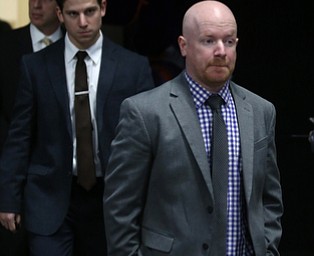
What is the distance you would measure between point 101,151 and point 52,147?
0.22 meters

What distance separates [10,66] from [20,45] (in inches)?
4.6

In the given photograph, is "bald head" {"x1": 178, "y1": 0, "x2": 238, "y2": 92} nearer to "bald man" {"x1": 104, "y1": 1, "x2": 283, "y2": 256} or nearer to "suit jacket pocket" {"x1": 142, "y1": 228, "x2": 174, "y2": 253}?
"bald man" {"x1": 104, "y1": 1, "x2": 283, "y2": 256}

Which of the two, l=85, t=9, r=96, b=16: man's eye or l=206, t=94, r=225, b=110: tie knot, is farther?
l=85, t=9, r=96, b=16: man's eye

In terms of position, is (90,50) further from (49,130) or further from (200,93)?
(200,93)

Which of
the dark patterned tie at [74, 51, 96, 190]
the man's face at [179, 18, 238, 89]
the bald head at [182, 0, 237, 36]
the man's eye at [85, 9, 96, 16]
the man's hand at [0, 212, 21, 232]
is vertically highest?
the bald head at [182, 0, 237, 36]

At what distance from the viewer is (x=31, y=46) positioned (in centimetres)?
495

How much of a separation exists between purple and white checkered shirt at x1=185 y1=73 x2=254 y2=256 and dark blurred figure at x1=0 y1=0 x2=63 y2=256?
5.34 feet

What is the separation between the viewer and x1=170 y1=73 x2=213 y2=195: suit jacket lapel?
3.35m

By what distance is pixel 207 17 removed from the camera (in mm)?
3383

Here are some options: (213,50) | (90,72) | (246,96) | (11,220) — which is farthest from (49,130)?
(213,50)

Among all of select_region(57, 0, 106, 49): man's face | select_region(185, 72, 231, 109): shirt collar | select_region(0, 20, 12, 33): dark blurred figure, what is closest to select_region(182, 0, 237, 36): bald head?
select_region(185, 72, 231, 109): shirt collar

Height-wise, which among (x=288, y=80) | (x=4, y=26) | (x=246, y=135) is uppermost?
(x=246, y=135)

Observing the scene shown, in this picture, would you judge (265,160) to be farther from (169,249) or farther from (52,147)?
(52,147)

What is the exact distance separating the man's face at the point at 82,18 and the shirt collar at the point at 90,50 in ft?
0.17
